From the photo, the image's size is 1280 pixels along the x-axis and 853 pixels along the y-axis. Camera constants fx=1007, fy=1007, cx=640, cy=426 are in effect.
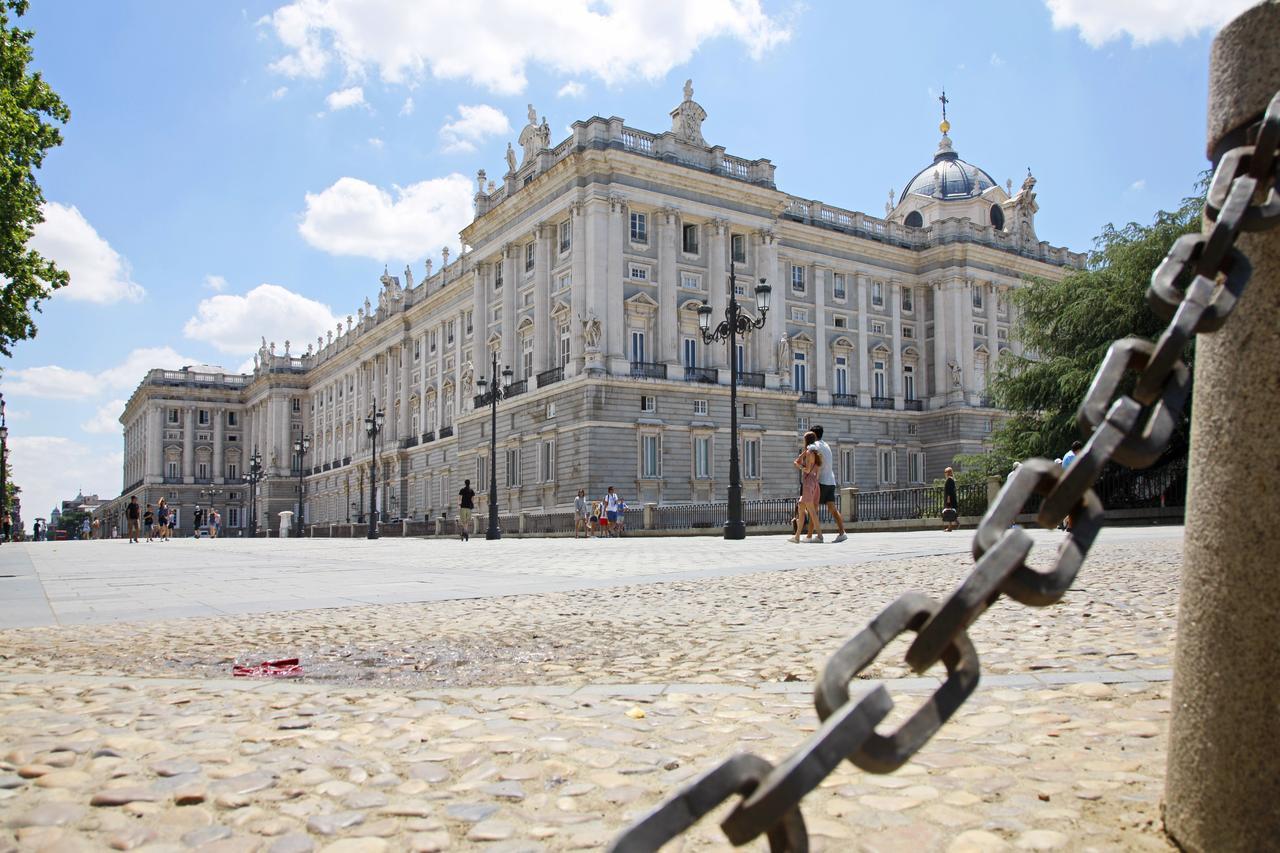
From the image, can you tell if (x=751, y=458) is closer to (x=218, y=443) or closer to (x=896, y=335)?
(x=896, y=335)

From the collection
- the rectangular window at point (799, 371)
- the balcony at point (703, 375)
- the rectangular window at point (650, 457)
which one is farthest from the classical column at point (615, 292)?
the rectangular window at point (799, 371)

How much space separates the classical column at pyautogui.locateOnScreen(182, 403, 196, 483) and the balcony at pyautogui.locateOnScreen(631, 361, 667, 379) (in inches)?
2812

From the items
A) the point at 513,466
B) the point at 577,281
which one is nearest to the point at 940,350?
the point at 577,281

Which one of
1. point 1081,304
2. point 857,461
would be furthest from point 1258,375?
point 857,461

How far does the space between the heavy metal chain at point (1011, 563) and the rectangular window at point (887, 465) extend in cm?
5484

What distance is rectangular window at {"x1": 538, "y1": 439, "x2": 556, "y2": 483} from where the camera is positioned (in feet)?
144

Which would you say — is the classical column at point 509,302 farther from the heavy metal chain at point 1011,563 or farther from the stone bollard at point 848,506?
the heavy metal chain at point 1011,563

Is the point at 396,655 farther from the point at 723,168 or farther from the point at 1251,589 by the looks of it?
the point at 723,168

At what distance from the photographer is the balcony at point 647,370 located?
42750mm

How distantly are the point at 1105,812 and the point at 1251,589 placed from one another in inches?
36.2

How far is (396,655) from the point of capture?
5.56 meters

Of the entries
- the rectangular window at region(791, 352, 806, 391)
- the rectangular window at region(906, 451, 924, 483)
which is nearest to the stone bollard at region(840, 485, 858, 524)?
the rectangular window at region(791, 352, 806, 391)

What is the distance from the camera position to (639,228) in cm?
4384

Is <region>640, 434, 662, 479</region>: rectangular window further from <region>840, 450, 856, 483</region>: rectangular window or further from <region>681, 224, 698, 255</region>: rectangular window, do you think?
<region>840, 450, 856, 483</region>: rectangular window
